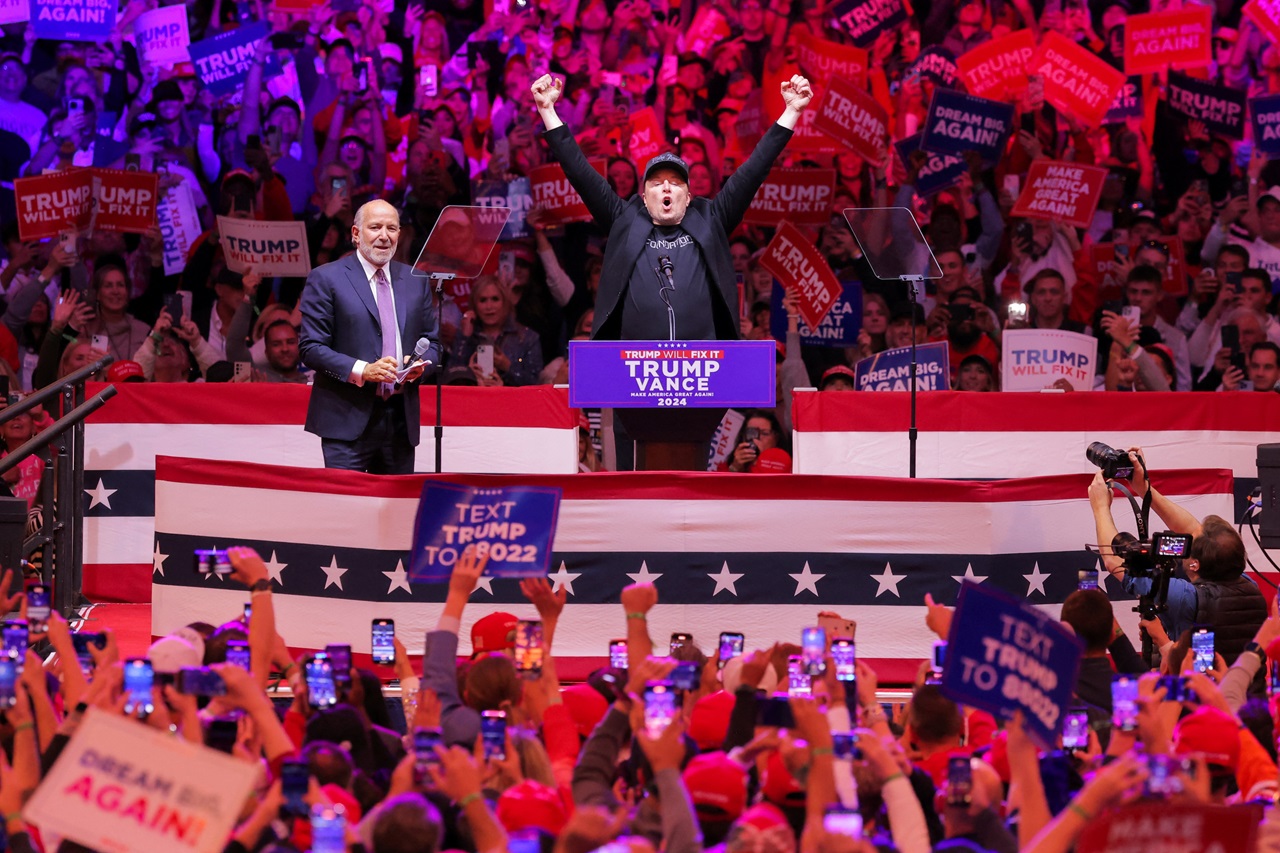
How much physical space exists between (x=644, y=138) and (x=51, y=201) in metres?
3.77

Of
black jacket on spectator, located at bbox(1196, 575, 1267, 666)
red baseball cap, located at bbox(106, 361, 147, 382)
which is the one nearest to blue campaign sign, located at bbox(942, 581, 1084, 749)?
black jacket on spectator, located at bbox(1196, 575, 1267, 666)

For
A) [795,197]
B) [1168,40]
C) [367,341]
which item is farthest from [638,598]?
[1168,40]

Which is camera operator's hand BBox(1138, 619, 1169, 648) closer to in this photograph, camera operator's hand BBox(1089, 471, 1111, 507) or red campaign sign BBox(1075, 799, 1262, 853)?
camera operator's hand BBox(1089, 471, 1111, 507)

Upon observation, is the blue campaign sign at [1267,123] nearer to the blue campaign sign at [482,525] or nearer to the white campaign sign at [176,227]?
the white campaign sign at [176,227]

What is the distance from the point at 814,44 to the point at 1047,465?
434cm

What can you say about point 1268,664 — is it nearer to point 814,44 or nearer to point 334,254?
point 334,254

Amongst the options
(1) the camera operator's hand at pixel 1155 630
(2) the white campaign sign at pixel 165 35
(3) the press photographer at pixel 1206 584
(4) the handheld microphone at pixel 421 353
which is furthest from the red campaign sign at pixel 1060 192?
(2) the white campaign sign at pixel 165 35

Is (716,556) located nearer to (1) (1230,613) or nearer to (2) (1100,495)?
(2) (1100,495)

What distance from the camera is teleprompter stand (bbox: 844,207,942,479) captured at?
7.91m

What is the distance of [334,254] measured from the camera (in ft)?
34.4

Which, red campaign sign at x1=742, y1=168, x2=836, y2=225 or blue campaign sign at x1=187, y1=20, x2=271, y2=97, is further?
blue campaign sign at x1=187, y1=20, x2=271, y2=97

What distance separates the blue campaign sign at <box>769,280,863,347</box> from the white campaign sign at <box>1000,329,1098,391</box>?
1.02 meters

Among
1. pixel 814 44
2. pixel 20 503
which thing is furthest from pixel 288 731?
pixel 814 44

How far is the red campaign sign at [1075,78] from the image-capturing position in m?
11.4
